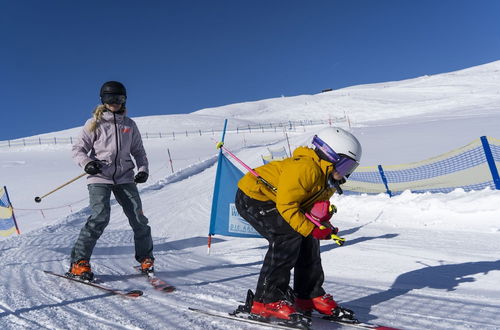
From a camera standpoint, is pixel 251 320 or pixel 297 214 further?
pixel 251 320

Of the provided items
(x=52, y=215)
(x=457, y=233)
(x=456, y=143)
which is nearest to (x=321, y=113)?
(x=456, y=143)

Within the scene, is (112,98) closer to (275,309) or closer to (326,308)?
(275,309)

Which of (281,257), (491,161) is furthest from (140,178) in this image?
(491,161)

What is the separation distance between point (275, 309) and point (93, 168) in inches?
91.7

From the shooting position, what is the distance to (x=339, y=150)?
2.82 meters

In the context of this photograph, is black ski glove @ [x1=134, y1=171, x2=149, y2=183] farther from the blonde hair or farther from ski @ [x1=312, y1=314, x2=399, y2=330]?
ski @ [x1=312, y1=314, x2=399, y2=330]

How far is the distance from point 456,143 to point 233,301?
17.5 metres

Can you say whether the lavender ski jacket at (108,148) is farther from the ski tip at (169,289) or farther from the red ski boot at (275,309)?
the red ski boot at (275,309)

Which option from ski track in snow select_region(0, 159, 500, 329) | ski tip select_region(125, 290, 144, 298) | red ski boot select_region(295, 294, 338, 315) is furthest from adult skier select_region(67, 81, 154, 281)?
red ski boot select_region(295, 294, 338, 315)

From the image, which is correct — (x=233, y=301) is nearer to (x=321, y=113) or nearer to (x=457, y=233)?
Result: (x=457, y=233)

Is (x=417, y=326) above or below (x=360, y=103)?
below

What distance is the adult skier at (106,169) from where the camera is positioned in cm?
425

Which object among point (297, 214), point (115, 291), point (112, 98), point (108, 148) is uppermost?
point (112, 98)

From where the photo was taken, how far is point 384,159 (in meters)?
16.9
